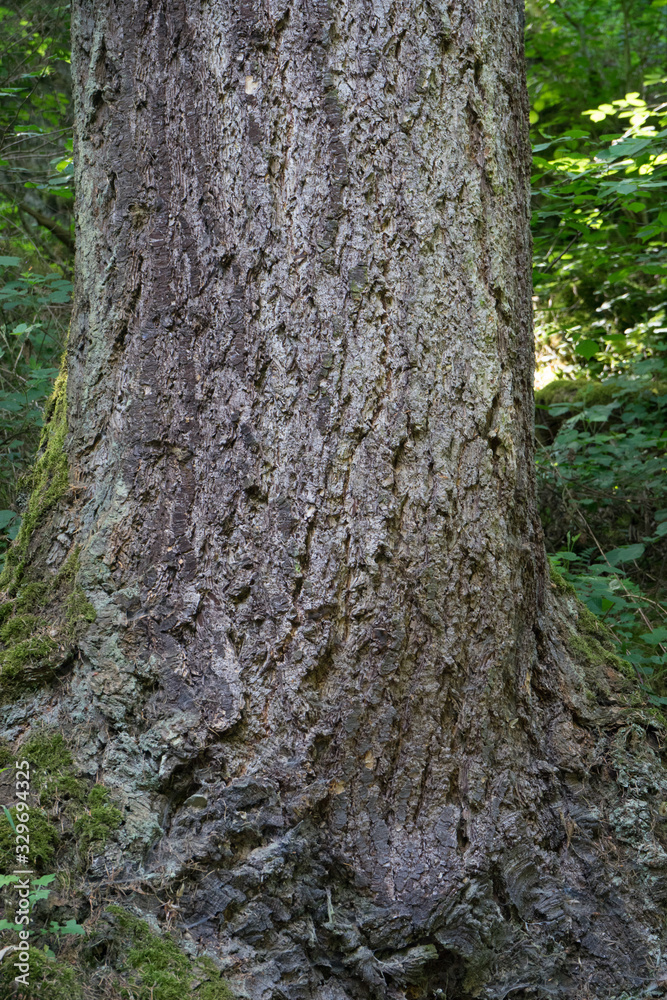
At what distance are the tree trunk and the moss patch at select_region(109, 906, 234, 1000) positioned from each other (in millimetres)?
45

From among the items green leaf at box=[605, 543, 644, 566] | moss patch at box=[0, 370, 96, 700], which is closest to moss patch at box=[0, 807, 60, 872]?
moss patch at box=[0, 370, 96, 700]

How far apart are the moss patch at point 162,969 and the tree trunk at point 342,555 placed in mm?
45

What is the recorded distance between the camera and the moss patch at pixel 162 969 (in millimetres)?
1383

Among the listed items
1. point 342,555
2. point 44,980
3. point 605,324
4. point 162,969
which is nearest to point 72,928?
point 44,980

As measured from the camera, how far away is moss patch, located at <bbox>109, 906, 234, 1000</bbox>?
4.54 ft

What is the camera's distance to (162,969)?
1.40 meters

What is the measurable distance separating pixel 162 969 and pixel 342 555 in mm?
946

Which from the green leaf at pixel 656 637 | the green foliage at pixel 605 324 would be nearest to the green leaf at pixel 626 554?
the green foliage at pixel 605 324

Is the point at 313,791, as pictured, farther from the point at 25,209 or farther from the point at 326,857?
the point at 25,209

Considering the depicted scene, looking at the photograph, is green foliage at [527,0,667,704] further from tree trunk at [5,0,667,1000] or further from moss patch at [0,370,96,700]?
moss patch at [0,370,96,700]

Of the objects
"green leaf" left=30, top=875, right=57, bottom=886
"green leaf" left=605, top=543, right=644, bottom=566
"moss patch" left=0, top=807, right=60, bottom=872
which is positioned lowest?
"green leaf" left=30, top=875, right=57, bottom=886

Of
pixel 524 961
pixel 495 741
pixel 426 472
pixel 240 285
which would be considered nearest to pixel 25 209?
pixel 240 285

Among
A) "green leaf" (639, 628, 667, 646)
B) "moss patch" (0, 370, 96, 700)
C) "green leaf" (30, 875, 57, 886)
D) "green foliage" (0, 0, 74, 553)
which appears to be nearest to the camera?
"green leaf" (30, 875, 57, 886)

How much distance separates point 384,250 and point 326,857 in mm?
1406
